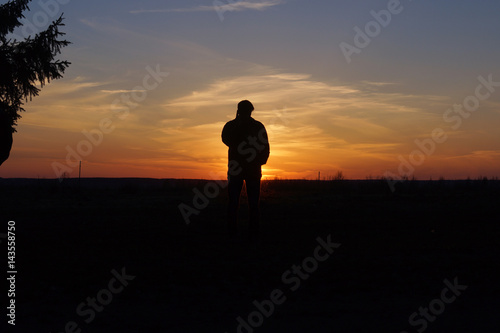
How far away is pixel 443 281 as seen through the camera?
5.46 m

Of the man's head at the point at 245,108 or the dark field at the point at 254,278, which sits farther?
the man's head at the point at 245,108

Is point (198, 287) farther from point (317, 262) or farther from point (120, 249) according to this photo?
point (120, 249)

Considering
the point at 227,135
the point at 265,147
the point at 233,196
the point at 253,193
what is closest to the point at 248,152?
the point at 265,147

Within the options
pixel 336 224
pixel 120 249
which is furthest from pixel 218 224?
pixel 120 249

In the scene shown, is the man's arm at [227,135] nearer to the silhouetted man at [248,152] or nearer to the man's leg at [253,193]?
the silhouetted man at [248,152]

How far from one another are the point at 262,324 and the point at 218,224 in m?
6.65

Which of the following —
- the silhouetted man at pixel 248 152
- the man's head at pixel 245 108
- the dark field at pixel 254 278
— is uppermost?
the man's head at pixel 245 108

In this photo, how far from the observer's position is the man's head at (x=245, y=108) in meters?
8.43

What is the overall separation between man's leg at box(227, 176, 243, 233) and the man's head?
1027 mm

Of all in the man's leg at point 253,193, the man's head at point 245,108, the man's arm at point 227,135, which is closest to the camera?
the man's leg at point 253,193

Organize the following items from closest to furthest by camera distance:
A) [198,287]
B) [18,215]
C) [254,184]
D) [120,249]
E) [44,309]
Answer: [44,309] → [198,287] → [120,249] → [254,184] → [18,215]

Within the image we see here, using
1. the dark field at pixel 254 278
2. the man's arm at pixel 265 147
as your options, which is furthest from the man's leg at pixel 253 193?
the dark field at pixel 254 278

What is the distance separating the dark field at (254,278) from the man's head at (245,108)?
2.01 meters

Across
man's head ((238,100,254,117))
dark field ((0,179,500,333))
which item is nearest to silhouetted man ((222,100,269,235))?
man's head ((238,100,254,117))
